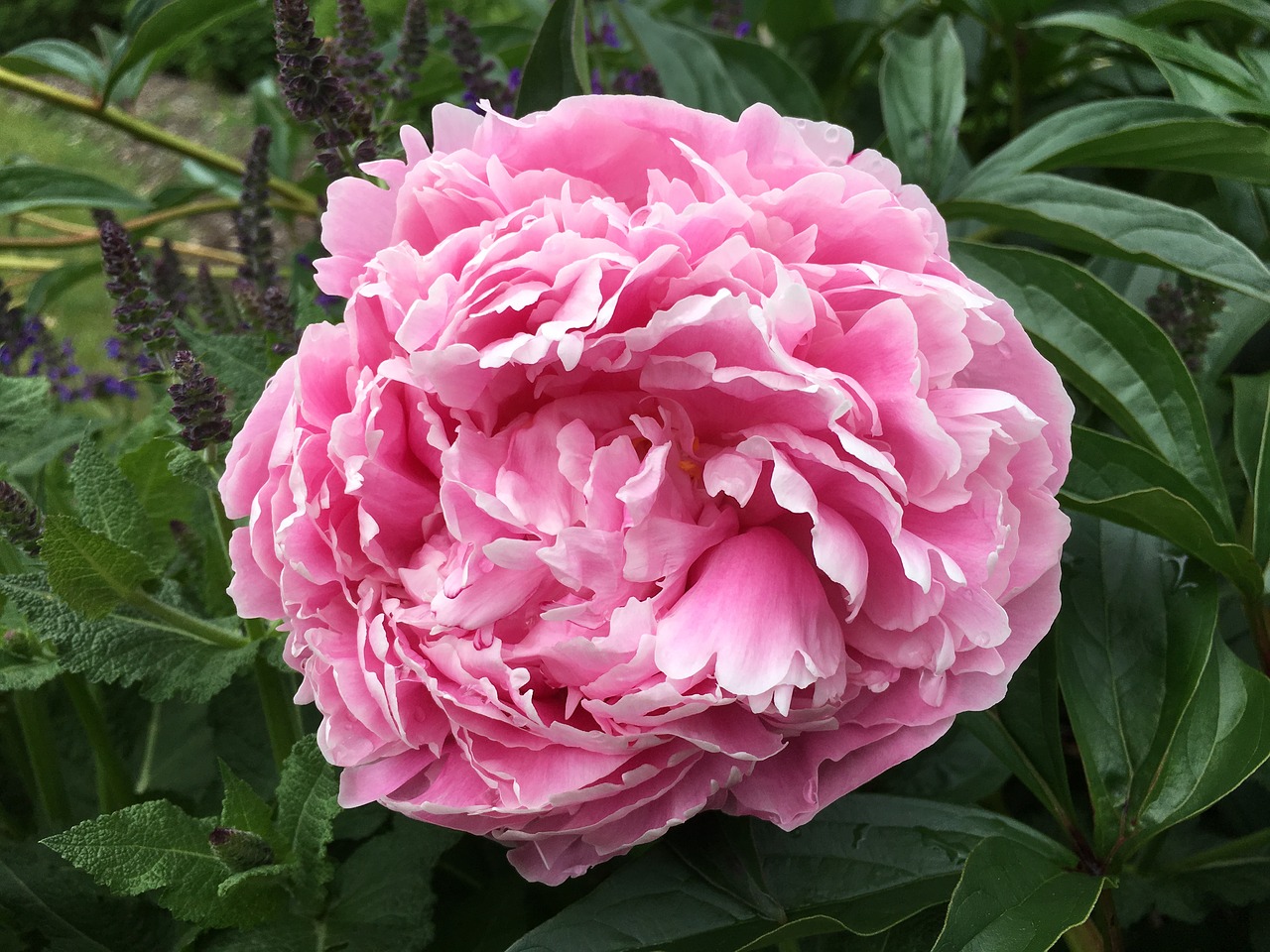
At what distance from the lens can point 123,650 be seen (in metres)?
0.47

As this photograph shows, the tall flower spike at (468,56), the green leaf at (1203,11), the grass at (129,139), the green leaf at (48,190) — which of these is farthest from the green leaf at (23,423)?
the grass at (129,139)

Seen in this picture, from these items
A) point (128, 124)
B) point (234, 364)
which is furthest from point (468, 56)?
point (128, 124)

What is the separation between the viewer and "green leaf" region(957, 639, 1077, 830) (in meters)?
0.49

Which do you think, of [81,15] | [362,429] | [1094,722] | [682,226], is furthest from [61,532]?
[81,15]

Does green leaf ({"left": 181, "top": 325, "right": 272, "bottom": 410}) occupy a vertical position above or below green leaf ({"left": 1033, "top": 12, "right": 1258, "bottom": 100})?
below

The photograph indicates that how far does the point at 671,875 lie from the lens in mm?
432

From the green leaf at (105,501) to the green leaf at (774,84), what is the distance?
0.45m

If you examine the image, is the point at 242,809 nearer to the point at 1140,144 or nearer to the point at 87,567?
the point at 87,567

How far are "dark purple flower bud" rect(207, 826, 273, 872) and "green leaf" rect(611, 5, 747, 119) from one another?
1.55 feet

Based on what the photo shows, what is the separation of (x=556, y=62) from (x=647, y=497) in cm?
26

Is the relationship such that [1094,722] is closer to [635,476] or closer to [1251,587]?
[1251,587]

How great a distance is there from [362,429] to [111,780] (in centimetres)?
29

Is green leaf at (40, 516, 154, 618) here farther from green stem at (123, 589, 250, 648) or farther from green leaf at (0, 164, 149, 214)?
green leaf at (0, 164, 149, 214)

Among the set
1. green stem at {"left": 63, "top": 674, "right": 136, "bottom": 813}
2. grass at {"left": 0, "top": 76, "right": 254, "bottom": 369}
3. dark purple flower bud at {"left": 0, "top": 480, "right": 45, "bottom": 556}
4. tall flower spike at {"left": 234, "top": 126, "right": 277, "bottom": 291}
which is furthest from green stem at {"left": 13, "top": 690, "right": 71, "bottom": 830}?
grass at {"left": 0, "top": 76, "right": 254, "bottom": 369}
